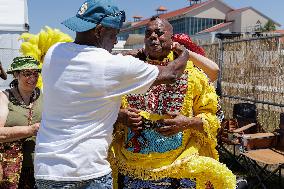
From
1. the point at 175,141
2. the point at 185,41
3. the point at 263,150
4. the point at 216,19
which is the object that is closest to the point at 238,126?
the point at 263,150

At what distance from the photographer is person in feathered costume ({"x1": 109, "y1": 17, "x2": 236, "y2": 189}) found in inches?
93.4

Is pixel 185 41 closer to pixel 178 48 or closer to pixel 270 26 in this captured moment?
pixel 178 48

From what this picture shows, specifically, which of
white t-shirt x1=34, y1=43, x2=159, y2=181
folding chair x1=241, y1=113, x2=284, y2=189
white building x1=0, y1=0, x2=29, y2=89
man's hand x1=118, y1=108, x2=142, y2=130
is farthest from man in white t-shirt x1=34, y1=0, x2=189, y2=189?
white building x1=0, y1=0, x2=29, y2=89

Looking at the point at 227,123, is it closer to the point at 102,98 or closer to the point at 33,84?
the point at 33,84

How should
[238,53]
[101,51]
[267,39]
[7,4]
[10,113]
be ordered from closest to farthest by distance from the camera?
[101,51] < [10,113] < [267,39] < [238,53] < [7,4]

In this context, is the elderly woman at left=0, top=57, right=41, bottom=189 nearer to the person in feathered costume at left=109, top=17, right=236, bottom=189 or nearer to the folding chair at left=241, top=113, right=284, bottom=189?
the person in feathered costume at left=109, top=17, right=236, bottom=189

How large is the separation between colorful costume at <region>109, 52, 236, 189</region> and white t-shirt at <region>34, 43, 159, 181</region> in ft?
1.88

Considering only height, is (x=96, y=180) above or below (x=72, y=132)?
below

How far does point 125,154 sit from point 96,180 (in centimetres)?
64

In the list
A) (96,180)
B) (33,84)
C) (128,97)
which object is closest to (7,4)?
(33,84)

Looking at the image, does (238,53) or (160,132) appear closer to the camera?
(160,132)

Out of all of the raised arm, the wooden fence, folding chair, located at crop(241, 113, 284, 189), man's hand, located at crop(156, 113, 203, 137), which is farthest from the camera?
the wooden fence

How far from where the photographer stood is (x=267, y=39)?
7000mm

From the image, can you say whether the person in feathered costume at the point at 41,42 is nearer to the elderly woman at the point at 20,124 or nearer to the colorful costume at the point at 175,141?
the elderly woman at the point at 20,124
